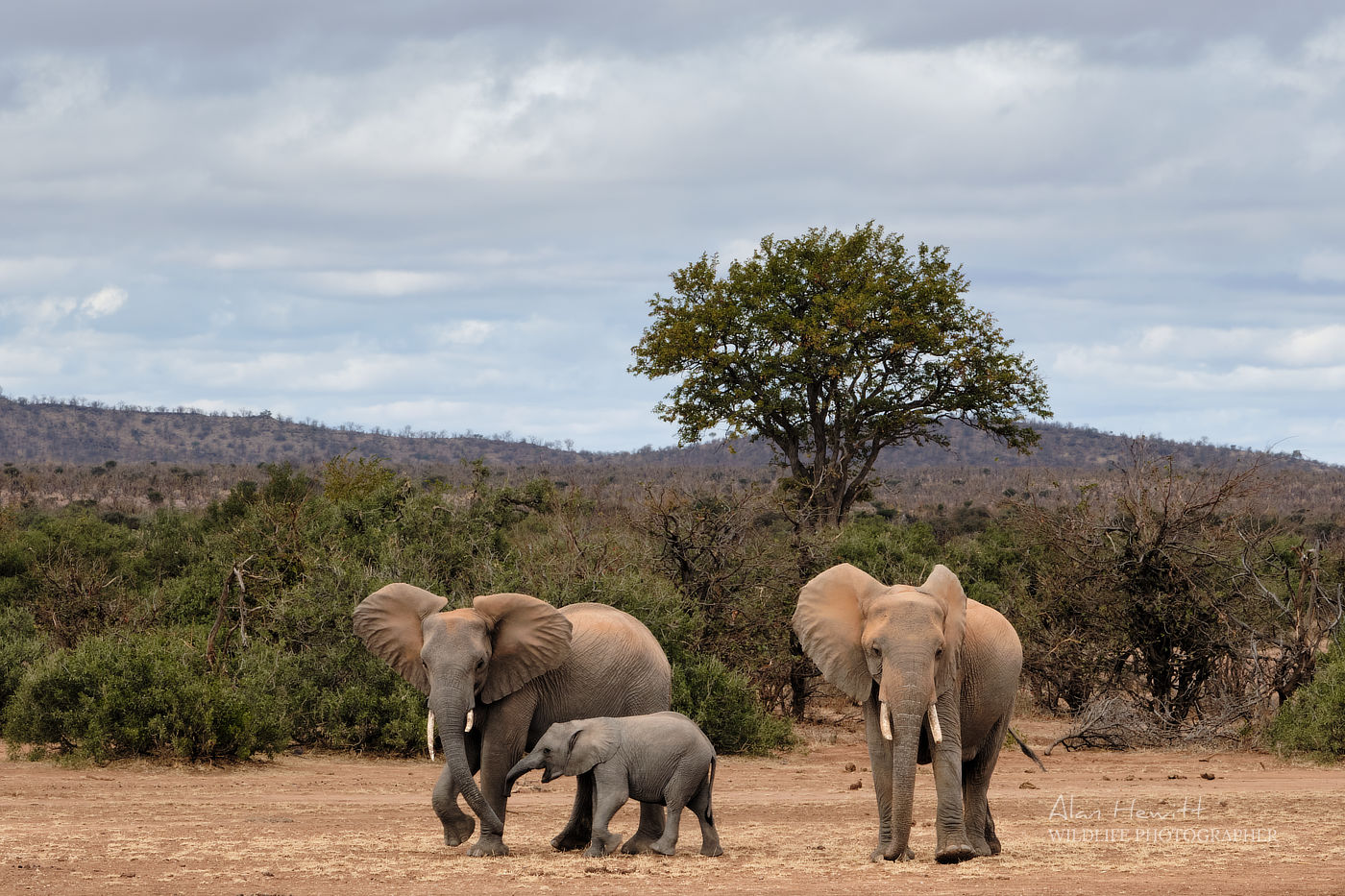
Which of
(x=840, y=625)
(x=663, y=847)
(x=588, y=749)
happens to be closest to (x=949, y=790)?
(x=840, y=625)

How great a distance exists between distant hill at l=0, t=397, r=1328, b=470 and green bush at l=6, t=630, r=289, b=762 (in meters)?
108

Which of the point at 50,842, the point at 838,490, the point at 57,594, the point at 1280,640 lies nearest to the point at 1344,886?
the point at 50,842

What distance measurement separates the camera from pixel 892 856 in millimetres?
10172

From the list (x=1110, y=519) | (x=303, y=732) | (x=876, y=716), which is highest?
(x=1110, y=519)

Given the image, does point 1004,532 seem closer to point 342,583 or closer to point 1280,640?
point 1280,640

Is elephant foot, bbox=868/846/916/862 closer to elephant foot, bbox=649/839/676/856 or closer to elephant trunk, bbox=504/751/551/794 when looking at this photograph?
elephant foot, bbox=649/839/676/856

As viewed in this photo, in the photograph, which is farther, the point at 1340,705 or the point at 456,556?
the point at 456,556

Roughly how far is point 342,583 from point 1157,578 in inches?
478

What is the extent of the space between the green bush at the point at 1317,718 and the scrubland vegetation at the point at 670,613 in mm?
33

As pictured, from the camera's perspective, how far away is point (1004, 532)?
34.6 metres

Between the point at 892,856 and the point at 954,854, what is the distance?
1.45 feet

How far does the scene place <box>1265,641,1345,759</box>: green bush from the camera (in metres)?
18.2

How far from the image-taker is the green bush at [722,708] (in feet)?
62.1

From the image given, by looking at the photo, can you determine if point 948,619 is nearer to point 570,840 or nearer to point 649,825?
point 649,825
